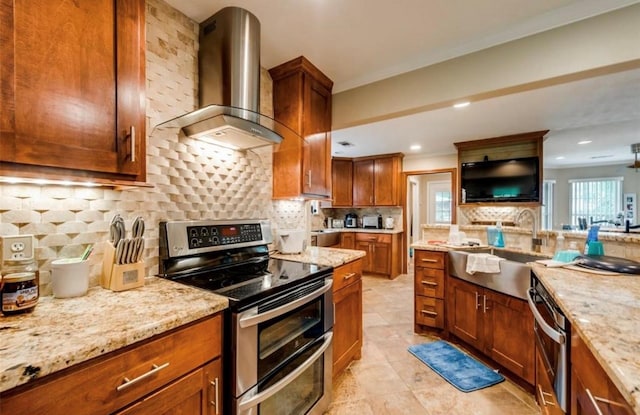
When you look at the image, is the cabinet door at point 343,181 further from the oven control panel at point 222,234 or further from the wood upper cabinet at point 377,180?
the oven control panel at point 222,234

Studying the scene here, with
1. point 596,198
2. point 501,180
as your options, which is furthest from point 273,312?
point 596,198

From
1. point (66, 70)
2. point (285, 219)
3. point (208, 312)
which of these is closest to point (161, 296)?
point (208, 312)

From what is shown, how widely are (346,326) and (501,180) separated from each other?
3567 millimetres

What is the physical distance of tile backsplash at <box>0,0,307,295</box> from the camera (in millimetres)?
1069

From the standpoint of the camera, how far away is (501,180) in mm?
4035

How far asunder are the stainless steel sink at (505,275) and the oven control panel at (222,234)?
71.9 inches

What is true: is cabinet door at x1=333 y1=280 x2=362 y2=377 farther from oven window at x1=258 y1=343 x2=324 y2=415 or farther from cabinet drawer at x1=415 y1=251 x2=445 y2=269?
cabinet drawer at x1=415 y1=251 x2=445 y2=269

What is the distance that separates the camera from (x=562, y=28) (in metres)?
1.57

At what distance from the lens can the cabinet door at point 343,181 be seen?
5.72 metres

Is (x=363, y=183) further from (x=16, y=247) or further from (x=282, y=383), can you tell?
(x=16, y=247)

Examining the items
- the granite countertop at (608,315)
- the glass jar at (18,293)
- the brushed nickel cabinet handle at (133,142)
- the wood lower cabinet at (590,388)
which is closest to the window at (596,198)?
the granite countertop at (608,315)

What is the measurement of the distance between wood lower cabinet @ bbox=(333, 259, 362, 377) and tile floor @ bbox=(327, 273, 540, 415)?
15cm

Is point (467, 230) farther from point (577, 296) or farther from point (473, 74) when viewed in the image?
point (577, 296)

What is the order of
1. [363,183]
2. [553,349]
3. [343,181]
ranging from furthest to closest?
1. [343,181]
2. [363,183]
3. [553,349]
